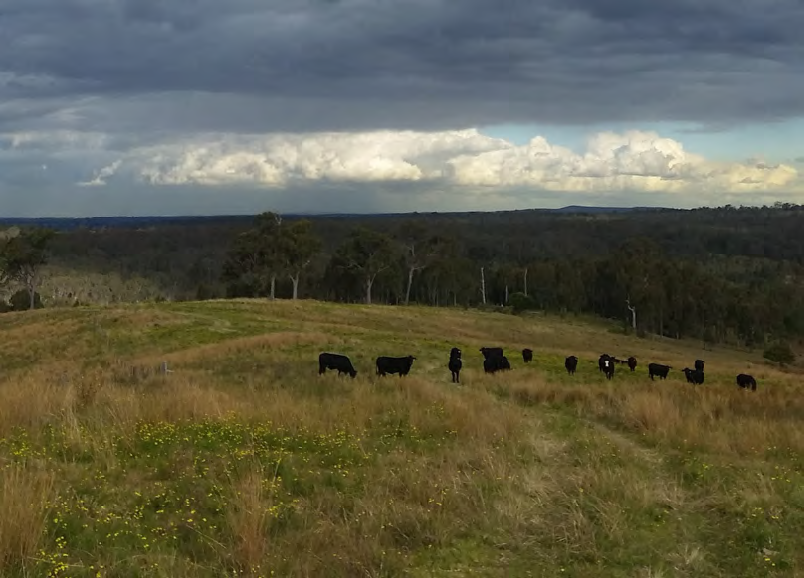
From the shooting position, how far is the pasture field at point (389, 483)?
6516 mm

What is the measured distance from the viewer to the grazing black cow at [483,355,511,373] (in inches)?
Result: 965

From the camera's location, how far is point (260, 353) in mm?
27141

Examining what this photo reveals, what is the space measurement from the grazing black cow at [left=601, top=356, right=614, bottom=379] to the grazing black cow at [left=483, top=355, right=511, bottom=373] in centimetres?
437

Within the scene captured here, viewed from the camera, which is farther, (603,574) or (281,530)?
(281,530)

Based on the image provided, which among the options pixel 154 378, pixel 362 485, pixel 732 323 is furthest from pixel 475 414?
pixel 732 323

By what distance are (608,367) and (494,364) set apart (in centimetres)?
537

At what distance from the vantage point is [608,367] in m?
26.8

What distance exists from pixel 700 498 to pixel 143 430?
8.25m

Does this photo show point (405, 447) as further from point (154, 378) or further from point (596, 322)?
point (596, 322)

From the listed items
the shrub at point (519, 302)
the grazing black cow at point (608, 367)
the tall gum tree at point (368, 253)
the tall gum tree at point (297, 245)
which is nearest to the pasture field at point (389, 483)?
the grazing black cow at point (608, 367)

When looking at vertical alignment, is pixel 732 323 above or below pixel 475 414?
below

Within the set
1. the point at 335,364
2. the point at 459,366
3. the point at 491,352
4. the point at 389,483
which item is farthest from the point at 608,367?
the point at 389,483

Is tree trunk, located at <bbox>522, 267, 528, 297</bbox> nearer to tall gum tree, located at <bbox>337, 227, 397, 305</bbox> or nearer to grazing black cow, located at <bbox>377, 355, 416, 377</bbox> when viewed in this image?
tall gum tree, located at <bbox>337, 227, 397, 305</bbox>

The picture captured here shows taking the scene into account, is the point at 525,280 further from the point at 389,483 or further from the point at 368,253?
the point at 389,483
